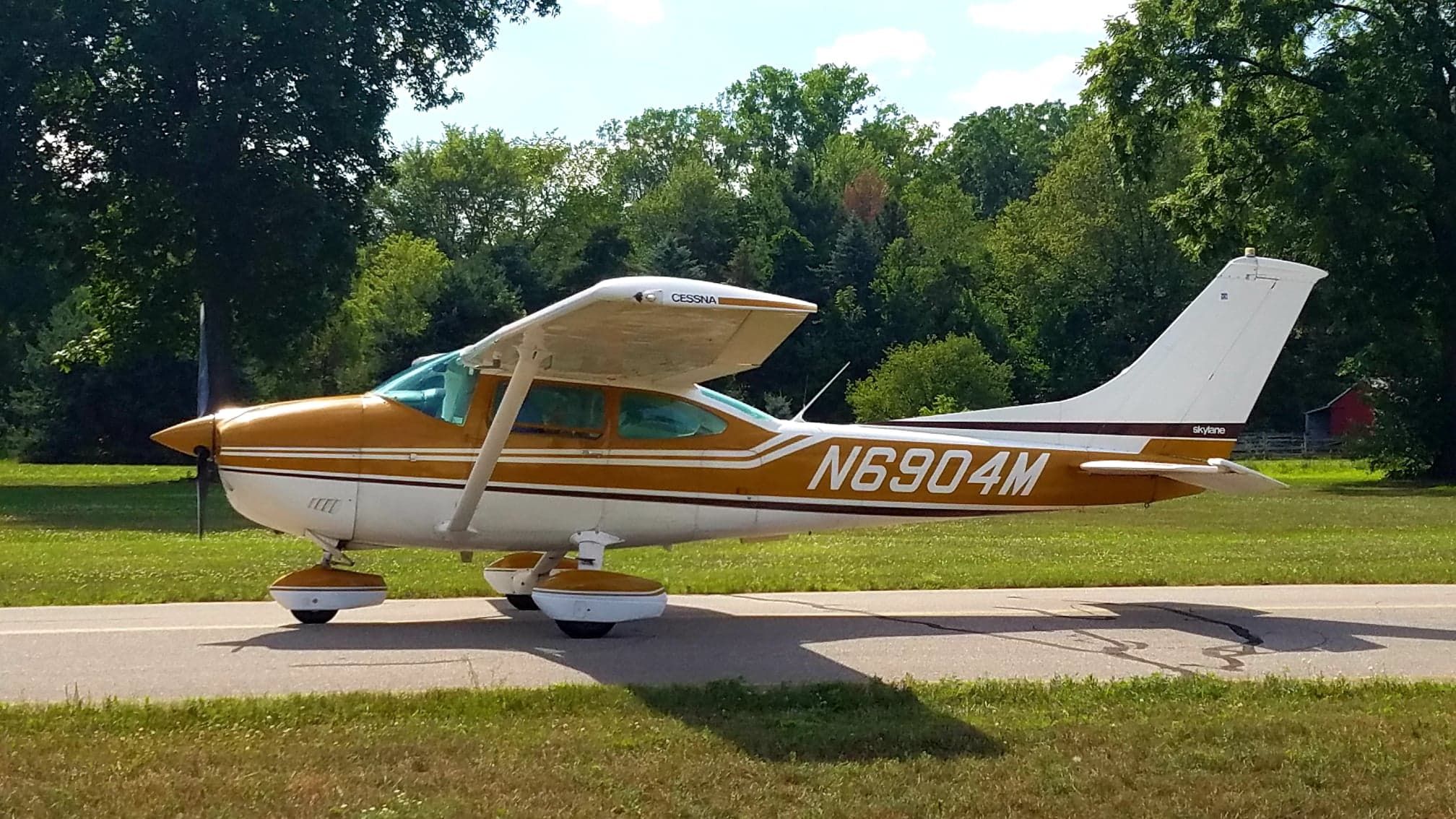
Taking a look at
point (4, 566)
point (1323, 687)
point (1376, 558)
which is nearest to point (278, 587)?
point (4, 566)

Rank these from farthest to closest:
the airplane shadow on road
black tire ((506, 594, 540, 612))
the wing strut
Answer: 1. black tire ((506, 594, 540, 612))
2. the wing strut
3. the airplane shadow on road

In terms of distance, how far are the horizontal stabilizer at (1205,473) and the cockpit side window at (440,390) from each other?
509 cm

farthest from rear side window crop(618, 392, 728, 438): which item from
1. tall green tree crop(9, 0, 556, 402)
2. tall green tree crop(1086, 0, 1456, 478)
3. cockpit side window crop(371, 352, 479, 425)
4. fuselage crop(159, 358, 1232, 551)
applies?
tall green tree crop(1086, 0, 1456, 478)

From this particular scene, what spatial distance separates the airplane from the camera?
33.1 feet

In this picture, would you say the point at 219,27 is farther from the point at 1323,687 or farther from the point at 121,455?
the point at 1323,687

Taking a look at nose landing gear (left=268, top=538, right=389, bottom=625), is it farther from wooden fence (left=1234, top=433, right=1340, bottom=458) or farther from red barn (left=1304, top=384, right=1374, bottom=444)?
red barn (left=1304, top=384, right=1374, bottom=444)

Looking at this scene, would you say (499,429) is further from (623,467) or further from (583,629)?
(583,629)

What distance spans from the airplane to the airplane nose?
2 cm

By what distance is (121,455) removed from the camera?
55781 millimetres

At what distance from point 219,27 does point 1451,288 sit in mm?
33563

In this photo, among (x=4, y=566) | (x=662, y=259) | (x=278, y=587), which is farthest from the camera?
(x=662, y=259)

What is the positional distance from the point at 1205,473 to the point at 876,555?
616cm

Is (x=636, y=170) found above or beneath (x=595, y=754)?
above

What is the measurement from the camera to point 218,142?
33344 mm
